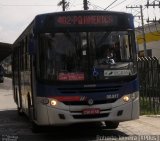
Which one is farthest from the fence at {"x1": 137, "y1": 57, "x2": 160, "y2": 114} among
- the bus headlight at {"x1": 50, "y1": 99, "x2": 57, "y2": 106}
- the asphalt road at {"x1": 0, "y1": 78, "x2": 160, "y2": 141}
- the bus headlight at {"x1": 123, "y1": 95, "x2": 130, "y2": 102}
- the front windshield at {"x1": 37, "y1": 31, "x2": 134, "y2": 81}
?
the bus headlight at {"x1": 50, "y1": 99, "x2": 57, "y2": 106}

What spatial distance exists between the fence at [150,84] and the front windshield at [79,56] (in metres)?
6.59

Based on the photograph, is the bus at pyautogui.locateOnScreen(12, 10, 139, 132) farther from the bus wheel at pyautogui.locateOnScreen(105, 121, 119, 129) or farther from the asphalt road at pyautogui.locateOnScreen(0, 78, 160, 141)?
the bus wheel at pyautogui.locateOnScreen(105, 121, 119, 129)

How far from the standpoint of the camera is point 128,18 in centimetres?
1258

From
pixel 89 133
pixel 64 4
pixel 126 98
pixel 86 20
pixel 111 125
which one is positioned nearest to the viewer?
pixel 126 98

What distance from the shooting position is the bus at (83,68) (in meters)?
11.8

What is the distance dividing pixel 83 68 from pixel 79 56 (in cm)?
32

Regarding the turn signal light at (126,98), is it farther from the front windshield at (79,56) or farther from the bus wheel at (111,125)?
the bus wheel at (111,125)

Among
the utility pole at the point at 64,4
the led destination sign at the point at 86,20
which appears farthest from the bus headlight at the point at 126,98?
the utility pole at the point at 64,4

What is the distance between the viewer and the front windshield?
11.9 meters

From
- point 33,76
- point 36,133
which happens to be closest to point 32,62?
point 33,76

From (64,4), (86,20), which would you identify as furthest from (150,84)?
(64,4)

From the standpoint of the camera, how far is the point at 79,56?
39.6 ft

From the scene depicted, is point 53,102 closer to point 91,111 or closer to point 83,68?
point 91,111

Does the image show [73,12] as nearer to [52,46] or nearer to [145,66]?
[52,46]
